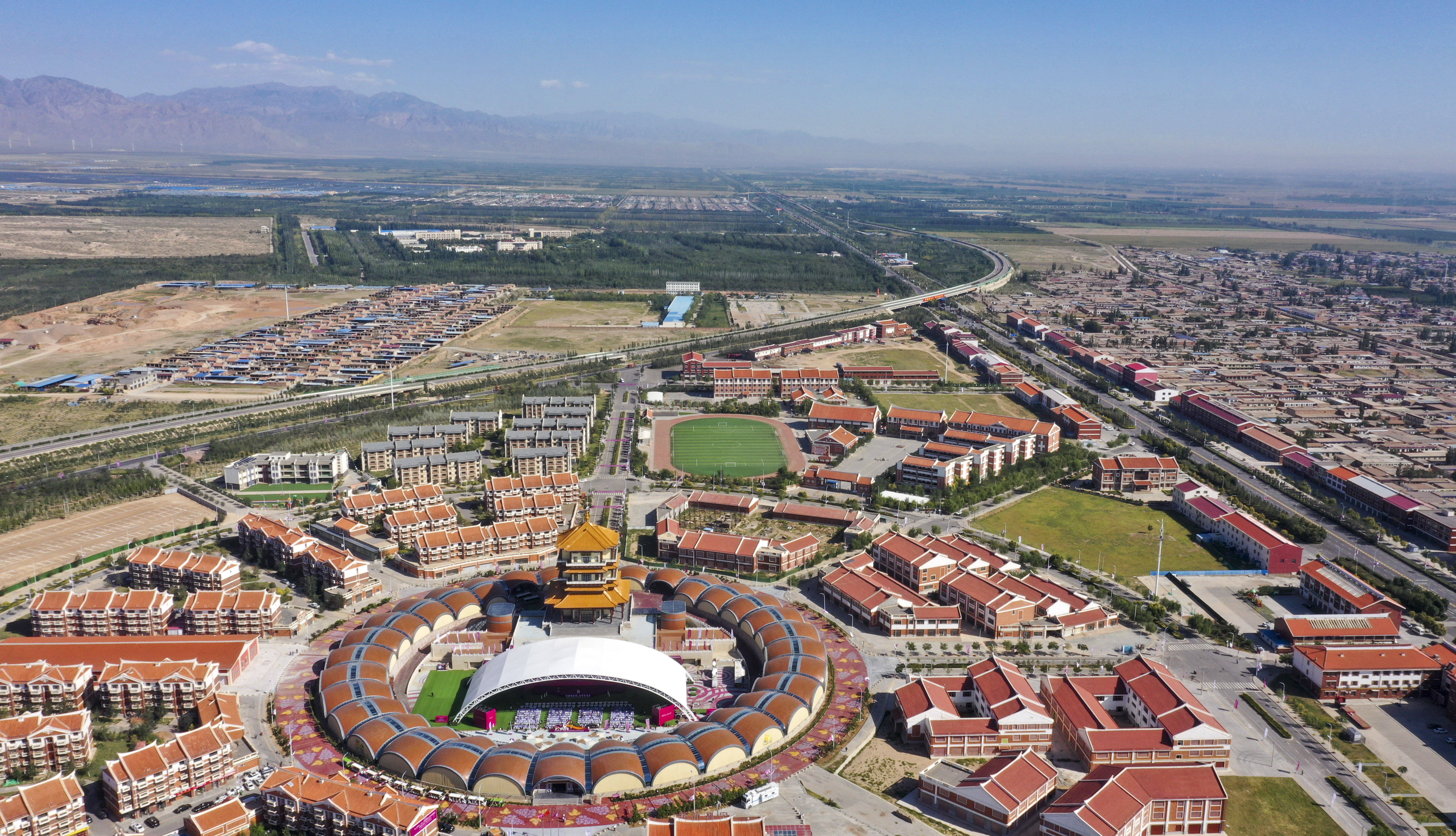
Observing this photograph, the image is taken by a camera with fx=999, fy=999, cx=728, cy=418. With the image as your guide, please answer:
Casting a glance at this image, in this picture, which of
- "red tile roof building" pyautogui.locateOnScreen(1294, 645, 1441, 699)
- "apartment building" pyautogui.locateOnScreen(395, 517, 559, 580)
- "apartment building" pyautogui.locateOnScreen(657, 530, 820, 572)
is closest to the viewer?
"red tile roof building" pyautogui.locateOnScreen(1294, 645, 1441, 699)

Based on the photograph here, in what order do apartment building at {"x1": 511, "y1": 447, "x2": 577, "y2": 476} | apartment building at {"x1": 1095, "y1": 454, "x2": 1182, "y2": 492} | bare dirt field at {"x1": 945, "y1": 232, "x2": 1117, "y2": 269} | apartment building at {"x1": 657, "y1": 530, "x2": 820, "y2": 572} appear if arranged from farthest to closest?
1. bare dirt field at {"x1": 945, "y1": 232, "x2": 1117, "y2": 269}
2. apartment building at {"x1": 511, "y1": 447, "x2": 577, "y2": 476}
3. apartment building at {"x1": 1095, "y1": 454, "x2": 1182, "y2": 492}
4. apartment building at {"x1": 657, "y1": 530, "x2": 820, "y2": 572}

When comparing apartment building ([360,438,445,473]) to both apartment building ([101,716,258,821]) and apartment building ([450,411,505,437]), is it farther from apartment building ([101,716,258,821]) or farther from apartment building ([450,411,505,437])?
apartment building ([101,716,258,821])

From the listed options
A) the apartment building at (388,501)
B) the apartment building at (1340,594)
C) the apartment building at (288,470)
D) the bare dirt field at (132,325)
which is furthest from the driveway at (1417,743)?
the bare dirt field at (132,325)

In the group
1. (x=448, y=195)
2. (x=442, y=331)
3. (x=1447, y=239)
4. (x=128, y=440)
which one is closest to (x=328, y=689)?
(x=128, y=440)

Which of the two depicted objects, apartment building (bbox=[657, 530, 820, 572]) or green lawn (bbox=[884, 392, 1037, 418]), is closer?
apartment building (bbox=[657, 530, 820, 572])

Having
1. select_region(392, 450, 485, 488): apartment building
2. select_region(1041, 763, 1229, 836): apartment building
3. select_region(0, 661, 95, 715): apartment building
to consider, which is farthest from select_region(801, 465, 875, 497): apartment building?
select_region(0, 661, 95, 715): apartment building

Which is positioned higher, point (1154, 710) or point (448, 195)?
point (448, 195)

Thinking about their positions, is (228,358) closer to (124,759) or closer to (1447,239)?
(124,759)

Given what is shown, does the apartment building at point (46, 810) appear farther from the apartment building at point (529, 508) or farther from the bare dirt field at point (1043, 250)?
the bare dirt field at point (1043, 250)
